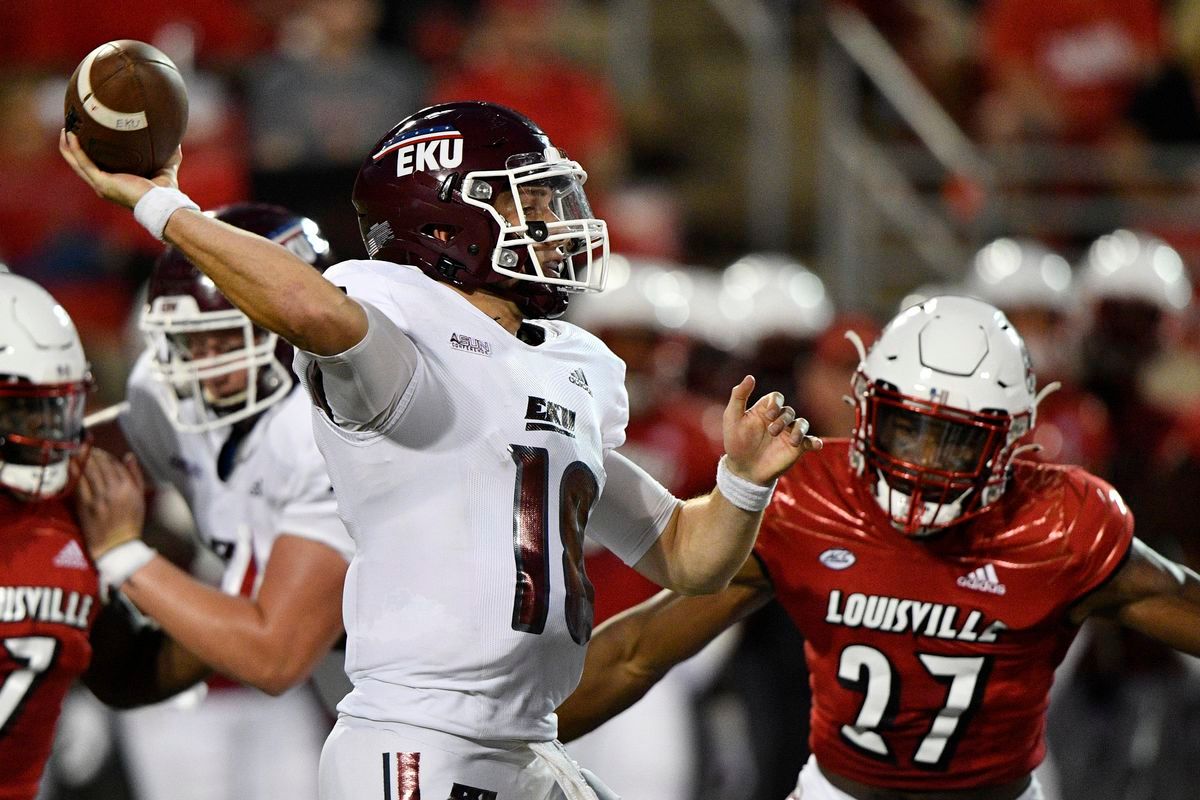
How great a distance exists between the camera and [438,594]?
2.68 meters

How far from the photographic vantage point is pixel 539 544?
2.75 meters

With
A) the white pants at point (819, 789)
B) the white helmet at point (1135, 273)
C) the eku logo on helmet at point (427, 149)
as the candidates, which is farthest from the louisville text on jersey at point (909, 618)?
the white helmet at point (1135, 273)

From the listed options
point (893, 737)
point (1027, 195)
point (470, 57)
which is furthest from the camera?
point (470, 57)

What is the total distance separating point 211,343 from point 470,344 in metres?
1.29

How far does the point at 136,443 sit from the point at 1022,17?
581cm

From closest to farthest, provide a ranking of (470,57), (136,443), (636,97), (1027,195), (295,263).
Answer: (295,263), (136,443), (1027,195), (470,57), (636,97)

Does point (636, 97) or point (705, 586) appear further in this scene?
point (636, 97)

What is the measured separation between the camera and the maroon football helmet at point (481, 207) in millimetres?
2846

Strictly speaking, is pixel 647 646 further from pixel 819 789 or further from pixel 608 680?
pixel 819 789

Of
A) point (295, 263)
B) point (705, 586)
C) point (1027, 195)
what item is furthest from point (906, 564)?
point (1027, 195)

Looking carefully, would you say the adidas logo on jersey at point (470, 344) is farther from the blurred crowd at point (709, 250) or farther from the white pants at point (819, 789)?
the blurred crowd at point (709, 250)

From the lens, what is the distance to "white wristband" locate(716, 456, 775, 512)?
9.77ft

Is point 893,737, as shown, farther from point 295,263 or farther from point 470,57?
point 470,57

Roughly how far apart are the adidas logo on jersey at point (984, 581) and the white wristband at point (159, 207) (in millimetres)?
1687
